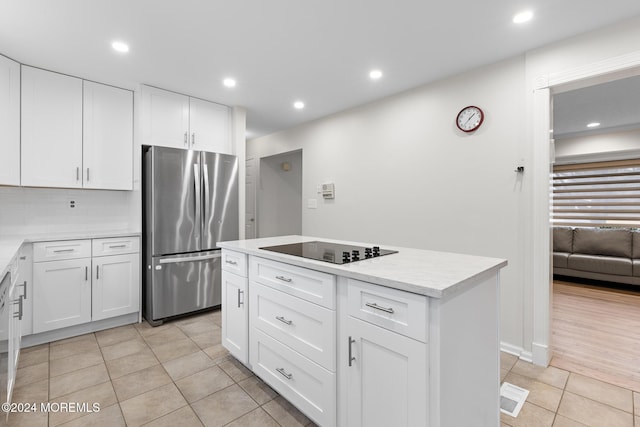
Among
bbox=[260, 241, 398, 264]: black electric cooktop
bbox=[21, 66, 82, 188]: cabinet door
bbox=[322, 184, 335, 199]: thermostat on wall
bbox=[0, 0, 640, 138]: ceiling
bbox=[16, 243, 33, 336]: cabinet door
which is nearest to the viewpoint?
bbox=[260, 241, 398, 264]: black electric cooktop

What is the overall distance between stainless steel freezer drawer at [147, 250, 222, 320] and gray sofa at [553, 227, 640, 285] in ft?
17.5

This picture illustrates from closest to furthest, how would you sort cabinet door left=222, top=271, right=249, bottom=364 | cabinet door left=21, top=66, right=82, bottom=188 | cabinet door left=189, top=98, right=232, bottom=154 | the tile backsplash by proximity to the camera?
1. cabinet door left=222, top=271, right=249, bottom=364
2. cabinet door left=21, top=66, right=82, bottom=188
3. the tile backsplash
4. cabinet door left=189, top=98, right=232, bottom=154

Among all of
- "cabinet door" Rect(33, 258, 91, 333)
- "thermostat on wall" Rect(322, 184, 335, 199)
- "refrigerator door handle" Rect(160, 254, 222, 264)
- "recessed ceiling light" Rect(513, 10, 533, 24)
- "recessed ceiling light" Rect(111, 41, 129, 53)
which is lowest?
"cabinet door" Rect(33, 258, 91, 333)

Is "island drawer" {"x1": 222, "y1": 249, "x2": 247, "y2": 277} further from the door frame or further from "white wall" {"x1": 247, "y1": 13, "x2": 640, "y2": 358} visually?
the door frame

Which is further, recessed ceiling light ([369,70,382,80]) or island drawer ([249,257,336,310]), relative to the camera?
recessed ceiling light ([369,70,382,80])

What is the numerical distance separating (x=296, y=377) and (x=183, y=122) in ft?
9.69

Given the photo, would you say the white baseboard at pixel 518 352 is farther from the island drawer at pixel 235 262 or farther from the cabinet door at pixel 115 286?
the cabinet door at pixel 115 286

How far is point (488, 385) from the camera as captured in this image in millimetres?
1438

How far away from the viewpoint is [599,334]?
286cm

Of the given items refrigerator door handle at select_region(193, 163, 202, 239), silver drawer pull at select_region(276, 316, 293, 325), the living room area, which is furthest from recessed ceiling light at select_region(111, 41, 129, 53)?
the living room area

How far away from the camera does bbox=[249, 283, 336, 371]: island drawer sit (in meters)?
1.47

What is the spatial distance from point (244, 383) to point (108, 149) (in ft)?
8.95

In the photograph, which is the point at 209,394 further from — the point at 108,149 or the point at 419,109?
the point at 419,109

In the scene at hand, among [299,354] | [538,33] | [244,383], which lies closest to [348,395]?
[299,354]
